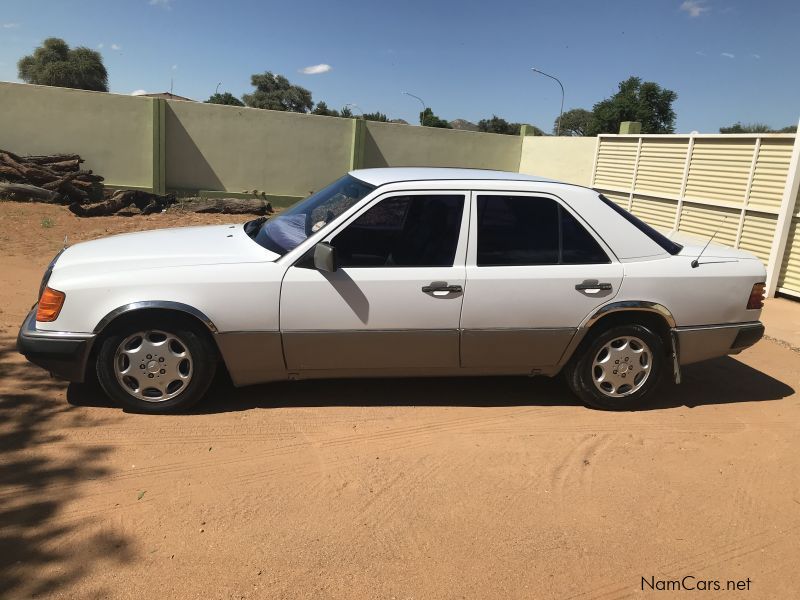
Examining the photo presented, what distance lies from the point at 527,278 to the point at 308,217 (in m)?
1.70

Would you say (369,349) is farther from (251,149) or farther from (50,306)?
(251,149)

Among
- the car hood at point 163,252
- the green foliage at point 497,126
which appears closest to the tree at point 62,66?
the green foliage at point 497,126

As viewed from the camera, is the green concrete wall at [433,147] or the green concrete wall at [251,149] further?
the green concrete wall at [433,147]

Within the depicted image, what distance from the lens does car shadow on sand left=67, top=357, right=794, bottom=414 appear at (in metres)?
4.46

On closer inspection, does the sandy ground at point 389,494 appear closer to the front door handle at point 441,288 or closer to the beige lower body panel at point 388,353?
the beige lower body panel at point 388,353

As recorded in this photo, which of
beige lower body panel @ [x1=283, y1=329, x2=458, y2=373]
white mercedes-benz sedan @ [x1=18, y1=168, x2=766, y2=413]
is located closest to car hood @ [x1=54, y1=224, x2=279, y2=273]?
white mercedes-benz sedan @ [x1=18, y1=168, x2=766, y2=413]

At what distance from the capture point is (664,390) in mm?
5250

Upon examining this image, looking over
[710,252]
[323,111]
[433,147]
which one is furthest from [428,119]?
[710,252]

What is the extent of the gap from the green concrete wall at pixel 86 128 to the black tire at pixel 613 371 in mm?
13818

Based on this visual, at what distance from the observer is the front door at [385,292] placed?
4059 millimetres

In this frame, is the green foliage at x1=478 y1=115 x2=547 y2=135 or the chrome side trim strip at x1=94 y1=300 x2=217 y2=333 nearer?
the chrome side trim strip at x1=94 y1=300 x2=217 y2=333

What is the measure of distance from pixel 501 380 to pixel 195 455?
8.63 ft

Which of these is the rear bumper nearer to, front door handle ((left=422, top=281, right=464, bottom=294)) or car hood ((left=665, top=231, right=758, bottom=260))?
car hood ((left=665, top=231, right=758, bottom=260))

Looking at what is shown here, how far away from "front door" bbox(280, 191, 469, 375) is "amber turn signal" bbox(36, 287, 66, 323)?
1.39 metres
